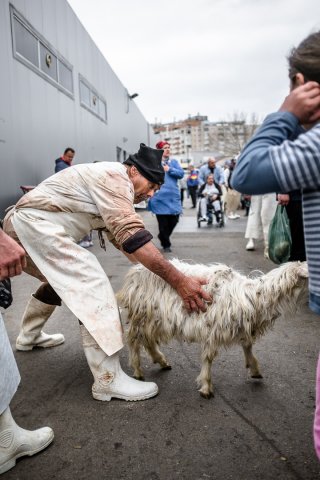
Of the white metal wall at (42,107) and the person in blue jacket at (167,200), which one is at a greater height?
the white metal wall at (42,107)

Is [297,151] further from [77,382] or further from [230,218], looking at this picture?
[230,218]

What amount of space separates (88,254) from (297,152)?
1.89 metres

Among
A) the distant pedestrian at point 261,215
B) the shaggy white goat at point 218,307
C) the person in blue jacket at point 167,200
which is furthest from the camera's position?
the person in blue jacket at point 167,200

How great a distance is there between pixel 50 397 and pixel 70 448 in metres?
0.64

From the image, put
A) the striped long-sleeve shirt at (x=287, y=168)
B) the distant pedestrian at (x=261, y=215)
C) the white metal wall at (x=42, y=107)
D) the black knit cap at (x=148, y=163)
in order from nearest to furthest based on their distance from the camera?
1. the striped long-sleeve shirt at (x=287, y=168)
2. the black knit cap at (x=148, y=163)
3. the distant pedestrian at (x=261, y=215)
4. the white metal wall at (x=42, y=107)

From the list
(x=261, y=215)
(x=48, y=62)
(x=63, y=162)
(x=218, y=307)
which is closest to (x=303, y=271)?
(x=218, y=307)

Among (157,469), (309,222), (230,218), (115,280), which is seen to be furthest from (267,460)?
(230,218)

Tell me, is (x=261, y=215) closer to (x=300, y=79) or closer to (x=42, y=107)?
(x=42, y=107)

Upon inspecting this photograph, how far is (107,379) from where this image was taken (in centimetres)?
280

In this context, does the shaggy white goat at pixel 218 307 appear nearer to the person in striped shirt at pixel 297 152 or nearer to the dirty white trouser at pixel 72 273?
the dirty white trouser at pixel 72 273

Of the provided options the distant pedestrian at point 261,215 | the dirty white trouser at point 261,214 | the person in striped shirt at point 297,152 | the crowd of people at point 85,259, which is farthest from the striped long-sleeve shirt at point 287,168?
the dirty white trouser at point 261,214

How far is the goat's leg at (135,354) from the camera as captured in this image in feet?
10.2

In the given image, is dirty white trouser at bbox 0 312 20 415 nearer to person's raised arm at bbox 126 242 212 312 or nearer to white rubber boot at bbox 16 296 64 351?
person's raised arm at bbox 126 242 212 312

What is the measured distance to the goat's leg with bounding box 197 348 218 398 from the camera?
9.29ft
